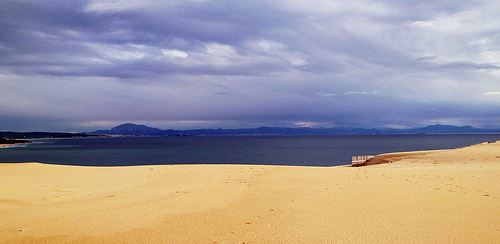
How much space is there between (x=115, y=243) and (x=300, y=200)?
518cm

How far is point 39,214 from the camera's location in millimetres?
9172

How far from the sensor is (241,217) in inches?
333

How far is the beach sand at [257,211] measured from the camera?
7.10 m

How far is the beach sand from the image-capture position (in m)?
7.10

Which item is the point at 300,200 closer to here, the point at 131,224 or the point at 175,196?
the point at 175,196

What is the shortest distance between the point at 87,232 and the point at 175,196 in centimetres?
408

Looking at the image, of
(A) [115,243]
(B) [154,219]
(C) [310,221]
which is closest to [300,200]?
(C) [310,221]

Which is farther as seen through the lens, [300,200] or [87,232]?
[300,200]

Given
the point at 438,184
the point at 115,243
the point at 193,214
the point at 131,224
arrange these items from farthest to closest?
1. the point at 438,184
2. the point at 193,214
3. the point at 131,224
4. the point at 115,243

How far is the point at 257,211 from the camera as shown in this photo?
9.08 metres

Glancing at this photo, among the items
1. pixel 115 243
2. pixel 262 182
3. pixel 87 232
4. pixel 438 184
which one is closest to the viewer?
pixel 115 243

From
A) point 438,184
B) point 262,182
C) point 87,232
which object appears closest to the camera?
point 87,232

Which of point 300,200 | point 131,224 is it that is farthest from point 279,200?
point 131,224

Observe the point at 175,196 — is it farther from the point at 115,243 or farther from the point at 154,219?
the point at 115,243
